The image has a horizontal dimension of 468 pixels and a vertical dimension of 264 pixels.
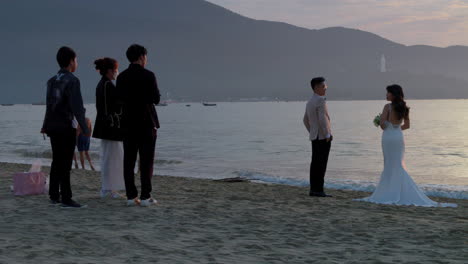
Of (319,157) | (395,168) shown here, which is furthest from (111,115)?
(395,168)

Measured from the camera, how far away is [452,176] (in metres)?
18.2

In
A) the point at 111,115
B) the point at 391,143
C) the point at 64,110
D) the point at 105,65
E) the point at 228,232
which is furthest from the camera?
the point at 391,143

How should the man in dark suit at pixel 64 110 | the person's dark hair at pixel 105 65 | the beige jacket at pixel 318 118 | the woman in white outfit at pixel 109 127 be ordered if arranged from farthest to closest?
1. the beige jacket at pixel 318 118
2. the person's dark hair at pixel 105 65
3. the woman in white outfit at pixel 109 127
4. the man in dark suit at pixel 64 110

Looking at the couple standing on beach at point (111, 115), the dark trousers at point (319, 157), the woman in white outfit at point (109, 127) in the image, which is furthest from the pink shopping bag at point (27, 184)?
the dark trousers at point (319, 157)

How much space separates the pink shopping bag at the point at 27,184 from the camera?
8.30 meters

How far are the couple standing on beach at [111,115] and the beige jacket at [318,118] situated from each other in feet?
9.02

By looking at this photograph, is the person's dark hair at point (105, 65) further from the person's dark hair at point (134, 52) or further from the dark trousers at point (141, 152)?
the dark trousers at point (141, 152)

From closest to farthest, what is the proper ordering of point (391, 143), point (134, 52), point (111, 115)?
point (134, 52), point (111, 115), point (391, 143)

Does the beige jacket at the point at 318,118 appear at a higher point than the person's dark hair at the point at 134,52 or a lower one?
lower

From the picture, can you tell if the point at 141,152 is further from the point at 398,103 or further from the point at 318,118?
the point at 398,103

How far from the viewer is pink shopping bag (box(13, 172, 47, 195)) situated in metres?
8.30

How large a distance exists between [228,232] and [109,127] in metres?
2.61

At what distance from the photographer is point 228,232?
5.83m

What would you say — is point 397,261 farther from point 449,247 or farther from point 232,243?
point 232,243
